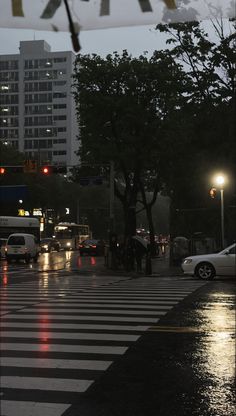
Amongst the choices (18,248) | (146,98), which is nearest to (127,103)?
(146,98)

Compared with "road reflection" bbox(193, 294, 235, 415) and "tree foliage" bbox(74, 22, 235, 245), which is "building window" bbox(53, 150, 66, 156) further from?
"road reflection" bbox(193, 294, 235, 415)

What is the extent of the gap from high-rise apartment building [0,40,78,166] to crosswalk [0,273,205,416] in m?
115

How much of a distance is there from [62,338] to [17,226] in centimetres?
4041

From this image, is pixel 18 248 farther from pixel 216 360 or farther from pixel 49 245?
pixel 216 360

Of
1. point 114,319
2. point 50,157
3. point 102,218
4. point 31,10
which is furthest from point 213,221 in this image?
point 50,157

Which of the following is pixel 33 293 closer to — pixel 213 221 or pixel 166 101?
pixel 166 101

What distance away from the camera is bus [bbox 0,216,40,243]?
48031 millimetres

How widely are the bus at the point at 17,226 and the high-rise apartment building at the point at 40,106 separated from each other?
80109 mm

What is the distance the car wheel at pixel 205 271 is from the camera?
22.1 metres

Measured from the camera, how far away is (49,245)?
6556cm

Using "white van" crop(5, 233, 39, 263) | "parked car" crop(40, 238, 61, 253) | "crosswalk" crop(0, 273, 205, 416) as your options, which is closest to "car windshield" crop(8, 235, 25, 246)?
"white van" crop(5, 233, 39, 263)

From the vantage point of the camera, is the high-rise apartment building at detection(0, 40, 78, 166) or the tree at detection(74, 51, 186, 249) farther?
the high-rise apartment building at detection(0, 40, 78, 166)

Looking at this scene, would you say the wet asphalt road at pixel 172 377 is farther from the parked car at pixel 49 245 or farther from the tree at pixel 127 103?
the parked car at pixel 49 245

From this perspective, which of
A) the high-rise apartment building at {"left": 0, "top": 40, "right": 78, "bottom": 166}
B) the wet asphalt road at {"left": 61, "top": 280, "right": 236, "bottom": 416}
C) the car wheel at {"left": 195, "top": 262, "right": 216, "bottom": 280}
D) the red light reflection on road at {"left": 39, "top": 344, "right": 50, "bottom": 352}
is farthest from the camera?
the high-rise apartment building at {"left": 0, "top": 40, "right": 78, "bottom": 166}
